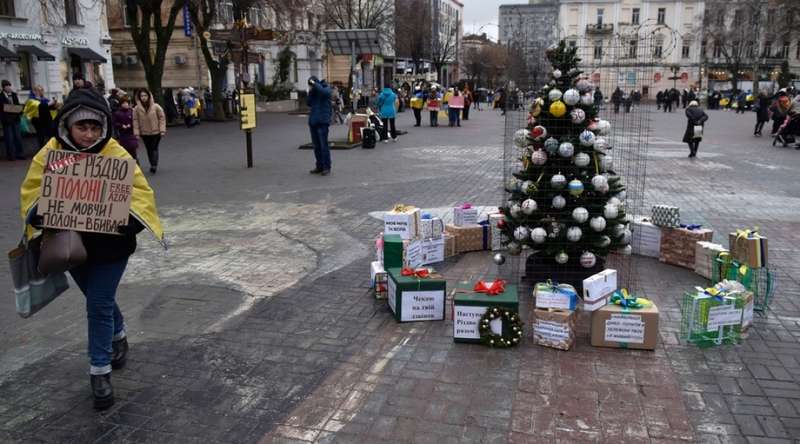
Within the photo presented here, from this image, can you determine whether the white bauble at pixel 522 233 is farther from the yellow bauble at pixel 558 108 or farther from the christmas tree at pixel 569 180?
the yellow bauble at pixel 558 108

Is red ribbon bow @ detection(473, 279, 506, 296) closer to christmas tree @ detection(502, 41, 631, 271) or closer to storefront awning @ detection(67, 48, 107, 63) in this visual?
christmas tree @ detection(502, 41, 631, 271)

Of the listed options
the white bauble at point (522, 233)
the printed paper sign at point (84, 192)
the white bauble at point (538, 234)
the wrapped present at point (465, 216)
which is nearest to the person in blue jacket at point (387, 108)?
the wrapped present at point (465, 216)

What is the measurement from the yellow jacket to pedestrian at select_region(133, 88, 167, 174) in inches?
392

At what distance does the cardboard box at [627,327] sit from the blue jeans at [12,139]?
629 inches


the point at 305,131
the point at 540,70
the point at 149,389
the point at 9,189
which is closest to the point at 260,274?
the point at 149,389

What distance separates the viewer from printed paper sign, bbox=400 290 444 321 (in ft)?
17.0

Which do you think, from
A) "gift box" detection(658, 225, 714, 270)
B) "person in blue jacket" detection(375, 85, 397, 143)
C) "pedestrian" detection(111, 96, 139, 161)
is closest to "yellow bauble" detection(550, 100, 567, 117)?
"gift box" detection(658, 225, 714, 270)

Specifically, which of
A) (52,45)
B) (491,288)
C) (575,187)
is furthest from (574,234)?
(52,45)

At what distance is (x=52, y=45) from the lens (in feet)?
98.9

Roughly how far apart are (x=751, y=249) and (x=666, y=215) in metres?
1.44

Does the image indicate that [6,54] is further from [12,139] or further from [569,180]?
[569,180]

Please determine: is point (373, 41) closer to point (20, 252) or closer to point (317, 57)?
point (20, 252)

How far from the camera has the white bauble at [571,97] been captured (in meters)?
5.44

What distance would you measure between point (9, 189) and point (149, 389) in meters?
9.61
